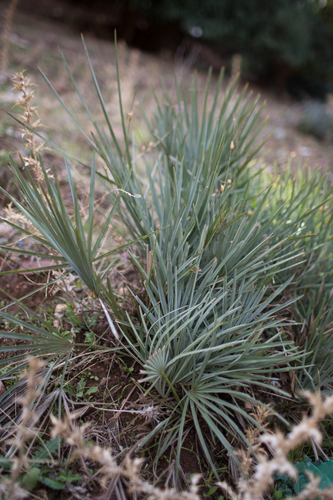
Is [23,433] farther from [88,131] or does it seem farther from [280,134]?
[280,134]

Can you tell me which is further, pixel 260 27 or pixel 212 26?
pixel 260 27

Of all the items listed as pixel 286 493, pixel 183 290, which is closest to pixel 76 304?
pixel 183 290

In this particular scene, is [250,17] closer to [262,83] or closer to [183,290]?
[262,83]

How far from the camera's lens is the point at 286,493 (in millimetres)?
912

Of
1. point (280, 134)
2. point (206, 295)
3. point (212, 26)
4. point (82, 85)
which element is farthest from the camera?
point (212, 26)

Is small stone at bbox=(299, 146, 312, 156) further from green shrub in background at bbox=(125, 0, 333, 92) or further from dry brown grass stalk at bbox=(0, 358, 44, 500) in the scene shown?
dry brown grass stalk at bbox=(0, 358, 44, 500)

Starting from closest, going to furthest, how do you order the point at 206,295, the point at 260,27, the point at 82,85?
the point at 206,295 → the point at 82,85 → the point at 260,27

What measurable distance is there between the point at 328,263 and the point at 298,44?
857 cm

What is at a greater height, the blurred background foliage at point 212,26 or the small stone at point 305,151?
the blurred background foliage at point 212,26

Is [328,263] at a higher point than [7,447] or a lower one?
higher

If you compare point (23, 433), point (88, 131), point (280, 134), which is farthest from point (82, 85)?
point (23, 433)

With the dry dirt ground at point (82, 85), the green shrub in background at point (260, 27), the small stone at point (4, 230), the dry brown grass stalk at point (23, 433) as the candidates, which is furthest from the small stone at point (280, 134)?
the dry brown grass stalk at point (23, 433)

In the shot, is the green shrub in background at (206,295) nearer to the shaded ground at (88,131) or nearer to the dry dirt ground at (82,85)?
the shaded ground at (88,131)

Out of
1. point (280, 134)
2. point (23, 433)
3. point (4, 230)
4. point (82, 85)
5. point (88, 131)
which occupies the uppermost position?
point (280, 134)
